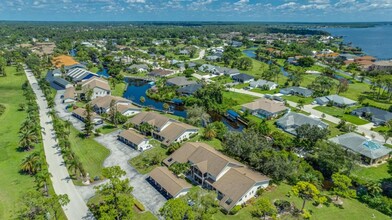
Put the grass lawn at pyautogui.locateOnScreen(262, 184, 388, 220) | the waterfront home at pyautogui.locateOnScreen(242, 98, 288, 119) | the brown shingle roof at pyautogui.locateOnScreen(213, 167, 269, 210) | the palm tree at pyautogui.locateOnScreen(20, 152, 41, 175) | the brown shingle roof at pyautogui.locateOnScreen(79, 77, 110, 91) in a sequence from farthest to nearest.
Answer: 1. the brown shingle roof at pyautogui.locateOnScreen(79, 77, 110, 91)
2. the waterfront home at pyautogui.locateOnScreen(242, 98, 288, 119)
3. the palm tree at pyautogui.locateOnScreen(20, 152, 41, 175)
4. the brown shingle roof at pyautogui.locateOnScreen(213, 167, 269, 210)
5. the grass lawn at pyautogui.locateOnScreen(262, 184, 388, 220)

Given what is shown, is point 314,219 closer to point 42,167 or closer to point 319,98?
point 42,167

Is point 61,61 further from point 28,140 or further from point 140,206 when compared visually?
point 140,206

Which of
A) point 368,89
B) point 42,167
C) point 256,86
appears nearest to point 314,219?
point 42,167

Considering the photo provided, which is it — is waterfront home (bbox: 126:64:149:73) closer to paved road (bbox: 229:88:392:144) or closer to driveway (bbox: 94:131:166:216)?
paved road (bbox: 229:88:392:144)

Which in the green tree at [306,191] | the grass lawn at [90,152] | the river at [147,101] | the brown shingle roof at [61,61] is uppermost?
the brown shingle roof at [61,61]

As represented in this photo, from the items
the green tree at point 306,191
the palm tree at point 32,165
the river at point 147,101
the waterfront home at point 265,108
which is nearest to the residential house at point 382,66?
the waterfront home at point 265,108

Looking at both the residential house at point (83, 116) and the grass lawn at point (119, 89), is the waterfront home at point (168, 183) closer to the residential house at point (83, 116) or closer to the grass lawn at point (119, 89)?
the residential house at point (83, 116)

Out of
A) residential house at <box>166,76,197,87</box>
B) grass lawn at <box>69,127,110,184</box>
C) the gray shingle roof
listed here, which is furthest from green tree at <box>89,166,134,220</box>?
residential house at <box>166,76,197,87</box>
